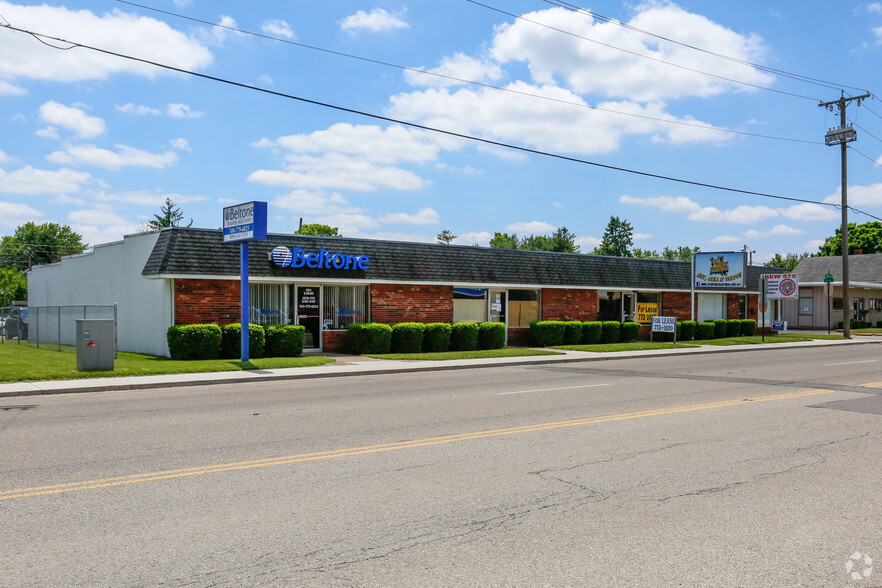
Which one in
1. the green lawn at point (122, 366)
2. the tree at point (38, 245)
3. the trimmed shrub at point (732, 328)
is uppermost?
the tree at point (38, 245)

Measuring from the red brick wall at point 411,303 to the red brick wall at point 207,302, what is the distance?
193 inches

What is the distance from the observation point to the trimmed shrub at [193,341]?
19562 millimetres

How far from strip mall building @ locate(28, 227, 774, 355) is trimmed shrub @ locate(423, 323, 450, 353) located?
123cm

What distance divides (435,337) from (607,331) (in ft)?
29.6

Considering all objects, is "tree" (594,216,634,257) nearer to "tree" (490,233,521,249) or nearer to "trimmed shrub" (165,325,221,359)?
"tree" (490,233,521,249)

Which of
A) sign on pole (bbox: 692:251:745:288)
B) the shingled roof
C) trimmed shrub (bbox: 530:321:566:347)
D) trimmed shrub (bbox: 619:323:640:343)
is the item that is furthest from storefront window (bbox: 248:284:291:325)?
sign on pole (bbox: 692:251:745:288)

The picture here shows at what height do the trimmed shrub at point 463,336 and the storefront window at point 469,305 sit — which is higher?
the storefront window at point 469,305

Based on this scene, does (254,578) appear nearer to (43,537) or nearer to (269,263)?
(43,537)

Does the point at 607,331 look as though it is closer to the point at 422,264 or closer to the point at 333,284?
the point at 422,264

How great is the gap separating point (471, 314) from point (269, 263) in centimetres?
854

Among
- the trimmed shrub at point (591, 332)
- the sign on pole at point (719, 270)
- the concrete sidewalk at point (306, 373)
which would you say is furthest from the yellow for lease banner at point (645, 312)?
the concrete sidewalk at point (306, 373)

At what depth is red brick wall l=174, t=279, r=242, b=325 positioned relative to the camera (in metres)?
20.8

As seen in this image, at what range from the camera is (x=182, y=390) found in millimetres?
14266

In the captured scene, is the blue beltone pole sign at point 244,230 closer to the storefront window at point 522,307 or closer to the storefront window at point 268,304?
the storefront window at point 268,304
